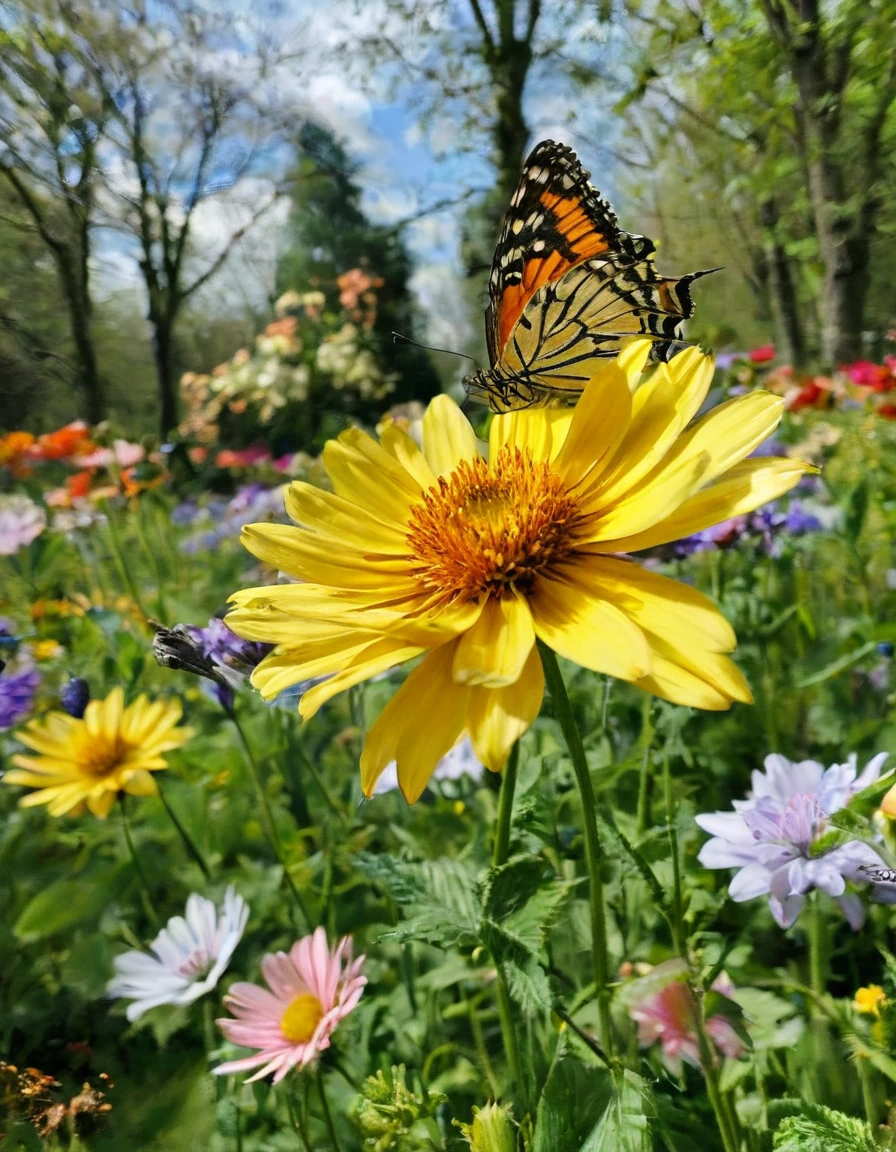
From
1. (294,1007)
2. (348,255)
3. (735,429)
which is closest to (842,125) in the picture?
(735,429)

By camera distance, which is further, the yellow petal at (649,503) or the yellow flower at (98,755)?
the yellow flower at (98,755)

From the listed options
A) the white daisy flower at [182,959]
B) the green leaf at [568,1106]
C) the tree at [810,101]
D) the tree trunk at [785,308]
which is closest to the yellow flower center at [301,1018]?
the white daisy flower at [182,959]

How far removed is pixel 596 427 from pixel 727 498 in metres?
0.18

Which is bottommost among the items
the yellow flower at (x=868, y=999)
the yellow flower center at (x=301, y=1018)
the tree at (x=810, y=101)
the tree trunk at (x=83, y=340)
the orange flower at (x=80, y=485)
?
the yellow flower center at (x=301, y=1018)

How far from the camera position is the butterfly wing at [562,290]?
1.32 metres

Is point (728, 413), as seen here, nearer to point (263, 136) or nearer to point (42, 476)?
point (42, 476)

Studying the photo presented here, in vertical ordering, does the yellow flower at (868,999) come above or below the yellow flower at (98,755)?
below

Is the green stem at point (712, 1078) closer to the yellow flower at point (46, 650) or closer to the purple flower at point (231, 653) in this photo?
the purple flower at point (231, 653)

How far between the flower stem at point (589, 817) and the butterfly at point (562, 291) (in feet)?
2.18

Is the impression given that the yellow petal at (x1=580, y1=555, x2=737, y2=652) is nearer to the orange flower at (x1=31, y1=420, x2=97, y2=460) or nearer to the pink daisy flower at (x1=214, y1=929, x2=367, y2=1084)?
the pink daisy flower at (x1=214, y1=929, x2=367, y2=1084)

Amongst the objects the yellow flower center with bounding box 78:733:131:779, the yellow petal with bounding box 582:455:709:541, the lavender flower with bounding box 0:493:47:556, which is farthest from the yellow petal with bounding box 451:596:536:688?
the lavender flower with bounding box 0:493:47:556

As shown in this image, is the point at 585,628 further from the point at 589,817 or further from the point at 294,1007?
the point at 294,1007

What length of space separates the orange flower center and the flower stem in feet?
0.42

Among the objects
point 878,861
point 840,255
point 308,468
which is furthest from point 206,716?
point 840,255
